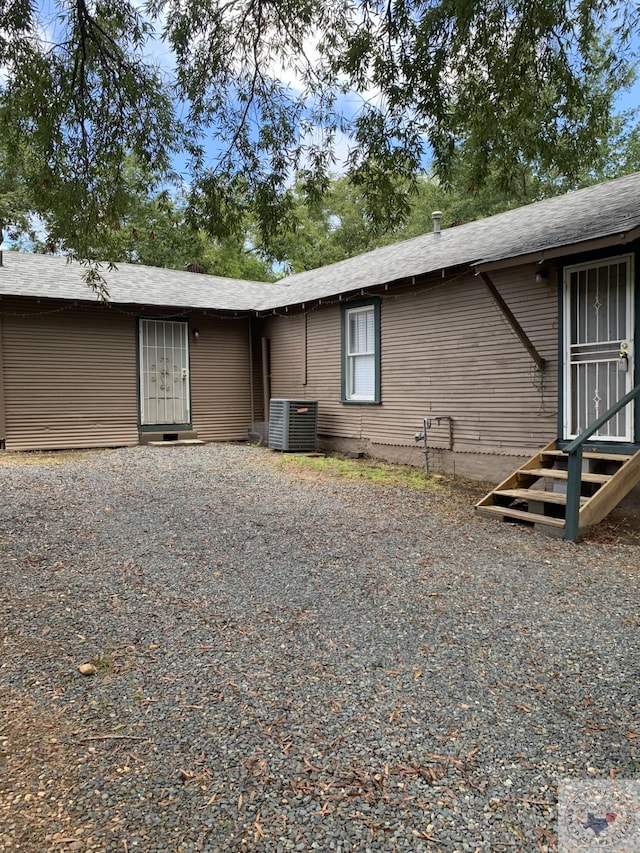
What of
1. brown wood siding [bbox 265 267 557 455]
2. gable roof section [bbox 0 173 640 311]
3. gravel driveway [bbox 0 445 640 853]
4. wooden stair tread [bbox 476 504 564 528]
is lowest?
gravel driveway [bbox 0 445 640 853]

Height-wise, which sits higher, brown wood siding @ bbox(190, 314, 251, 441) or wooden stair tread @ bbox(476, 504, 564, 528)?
brown wood siding @ bbox(190, 314, 251, 441)

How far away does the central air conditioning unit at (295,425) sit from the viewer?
1071cm

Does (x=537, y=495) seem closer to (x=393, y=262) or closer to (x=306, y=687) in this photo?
(x=306, y=687)

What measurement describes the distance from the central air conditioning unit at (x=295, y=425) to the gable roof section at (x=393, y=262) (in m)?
2.14

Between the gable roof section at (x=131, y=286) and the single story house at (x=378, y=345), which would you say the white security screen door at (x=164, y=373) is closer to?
the single story house at (x=378, y=345)

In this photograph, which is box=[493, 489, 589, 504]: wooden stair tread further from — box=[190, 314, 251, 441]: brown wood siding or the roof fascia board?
box=[190, 314, 251, 441]: brown wood siding

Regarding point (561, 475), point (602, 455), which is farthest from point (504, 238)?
point (561, 475)

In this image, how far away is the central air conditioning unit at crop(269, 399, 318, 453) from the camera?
10.7 meters

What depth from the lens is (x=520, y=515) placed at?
18.6 feet

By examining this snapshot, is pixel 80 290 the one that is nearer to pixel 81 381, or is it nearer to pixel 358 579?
pixel 81 381

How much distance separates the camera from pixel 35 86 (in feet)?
17.8

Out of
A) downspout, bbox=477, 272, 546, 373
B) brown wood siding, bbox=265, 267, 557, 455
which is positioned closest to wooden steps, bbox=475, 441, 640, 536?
brown wood siding, bbox=265, 267, 557, 455

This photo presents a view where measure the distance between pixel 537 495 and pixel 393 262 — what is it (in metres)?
6.45

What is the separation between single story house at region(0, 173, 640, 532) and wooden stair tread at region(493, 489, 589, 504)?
1.11 meters
